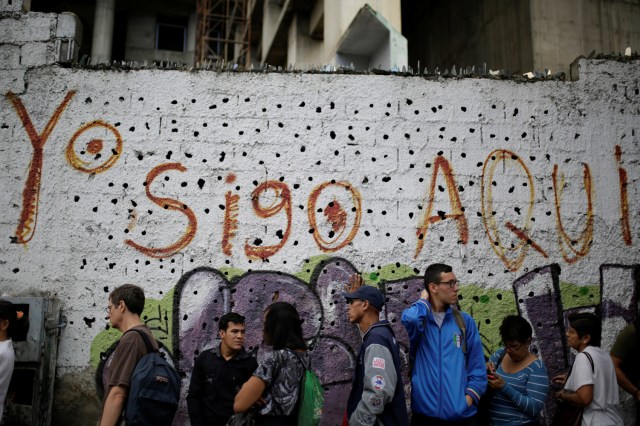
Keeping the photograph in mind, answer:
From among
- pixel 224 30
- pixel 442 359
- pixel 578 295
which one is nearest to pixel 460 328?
pixel 442 359

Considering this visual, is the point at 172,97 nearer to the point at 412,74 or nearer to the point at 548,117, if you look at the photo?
the point at 412,74

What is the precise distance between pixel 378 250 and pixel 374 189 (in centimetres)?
54

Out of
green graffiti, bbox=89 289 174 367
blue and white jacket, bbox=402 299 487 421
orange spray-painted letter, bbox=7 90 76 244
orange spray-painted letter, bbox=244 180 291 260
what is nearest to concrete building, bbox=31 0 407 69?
orange spray-painted letter, bbox=244 180 291 260

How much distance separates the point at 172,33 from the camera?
2220 cm

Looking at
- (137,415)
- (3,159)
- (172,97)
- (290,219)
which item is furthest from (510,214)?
(3,159)

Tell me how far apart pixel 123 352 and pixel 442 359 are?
197 centimetres

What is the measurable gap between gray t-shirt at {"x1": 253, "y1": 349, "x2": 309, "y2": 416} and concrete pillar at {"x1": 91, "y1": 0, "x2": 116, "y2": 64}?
17390 mm

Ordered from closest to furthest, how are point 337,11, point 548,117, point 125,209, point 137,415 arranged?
point 137,415, point 125,209, point 548,117, point 337,11

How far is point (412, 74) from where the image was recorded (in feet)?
18.2

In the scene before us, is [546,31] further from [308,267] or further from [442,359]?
[442,359]

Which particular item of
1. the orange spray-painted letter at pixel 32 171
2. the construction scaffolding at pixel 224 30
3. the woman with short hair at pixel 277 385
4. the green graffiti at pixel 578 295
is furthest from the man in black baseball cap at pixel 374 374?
the construction scaffolding at pixel 224 30

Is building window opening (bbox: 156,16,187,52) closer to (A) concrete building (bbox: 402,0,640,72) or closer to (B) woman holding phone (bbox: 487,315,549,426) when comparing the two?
(A) concrete building (bbox: 402,0,640,72)

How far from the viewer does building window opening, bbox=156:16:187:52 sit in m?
22.0

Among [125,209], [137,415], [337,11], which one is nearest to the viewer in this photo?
[137,415]
